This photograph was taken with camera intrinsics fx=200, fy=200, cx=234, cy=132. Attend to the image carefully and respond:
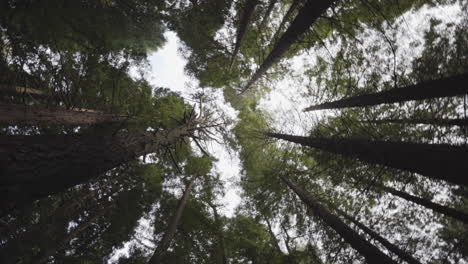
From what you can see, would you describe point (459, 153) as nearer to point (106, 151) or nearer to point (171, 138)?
point (106, 151)

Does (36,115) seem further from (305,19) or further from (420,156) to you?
(420,156)

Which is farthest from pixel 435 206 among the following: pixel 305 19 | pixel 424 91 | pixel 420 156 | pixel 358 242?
pixel 305 19

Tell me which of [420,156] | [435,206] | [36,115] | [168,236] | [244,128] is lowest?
[168,236]

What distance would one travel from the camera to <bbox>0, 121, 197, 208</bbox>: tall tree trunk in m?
1.58

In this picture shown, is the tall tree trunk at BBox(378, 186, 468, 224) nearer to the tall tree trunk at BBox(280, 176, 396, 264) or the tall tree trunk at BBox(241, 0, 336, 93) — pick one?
the tall tree trunk at BBox(280, 176, 396, 264)

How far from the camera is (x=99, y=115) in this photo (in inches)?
262

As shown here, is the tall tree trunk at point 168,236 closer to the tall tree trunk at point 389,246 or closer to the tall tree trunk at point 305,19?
the tall tree trunk at point 389,246

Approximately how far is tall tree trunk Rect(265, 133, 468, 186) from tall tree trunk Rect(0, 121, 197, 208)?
4137 mm

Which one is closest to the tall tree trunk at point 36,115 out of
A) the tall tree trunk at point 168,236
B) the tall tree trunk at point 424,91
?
the tall tree trunk at point 168,236

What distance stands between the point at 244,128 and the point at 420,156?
8.66m

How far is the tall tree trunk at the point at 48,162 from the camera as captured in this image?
158 centimetres

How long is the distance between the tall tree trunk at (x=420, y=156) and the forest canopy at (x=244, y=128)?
0.07 ft

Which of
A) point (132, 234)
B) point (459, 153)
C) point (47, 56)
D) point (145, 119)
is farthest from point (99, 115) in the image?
point (459, 153)

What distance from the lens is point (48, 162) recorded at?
6.09ft
